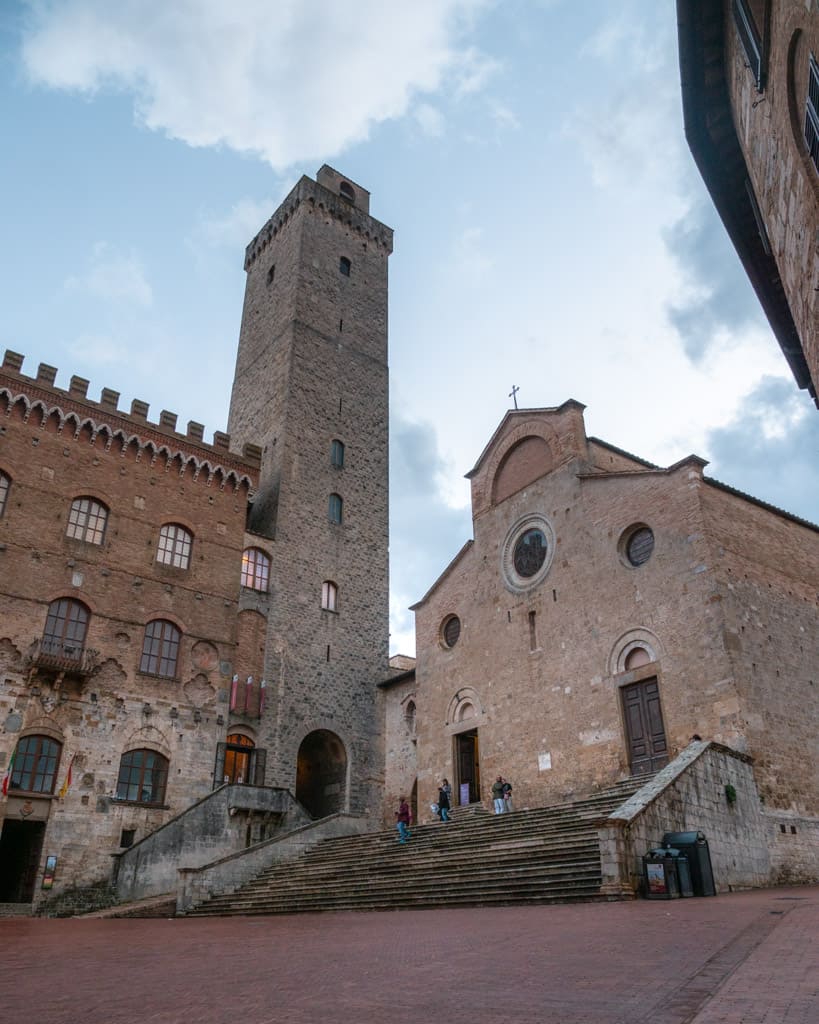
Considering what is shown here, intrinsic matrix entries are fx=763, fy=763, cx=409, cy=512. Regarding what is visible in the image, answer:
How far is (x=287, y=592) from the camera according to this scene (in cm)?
2689

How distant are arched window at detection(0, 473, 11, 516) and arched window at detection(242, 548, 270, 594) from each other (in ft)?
24.9

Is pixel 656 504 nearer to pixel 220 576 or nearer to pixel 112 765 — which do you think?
pixel 220 576

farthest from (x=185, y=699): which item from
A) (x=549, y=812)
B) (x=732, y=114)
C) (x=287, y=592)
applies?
(x=732, y=114)

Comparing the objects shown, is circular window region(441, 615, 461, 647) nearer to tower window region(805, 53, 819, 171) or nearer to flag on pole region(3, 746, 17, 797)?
flag on pole region(3, 746, 17, 797)

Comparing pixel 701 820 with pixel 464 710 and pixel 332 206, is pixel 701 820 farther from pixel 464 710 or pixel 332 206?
pixel 332 206

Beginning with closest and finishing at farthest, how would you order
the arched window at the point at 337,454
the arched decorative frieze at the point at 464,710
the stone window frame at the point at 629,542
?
the stone window frame at the point at 629,542
the arched decorative frieze at the point at 464,710
the arched window at the point at 337,454

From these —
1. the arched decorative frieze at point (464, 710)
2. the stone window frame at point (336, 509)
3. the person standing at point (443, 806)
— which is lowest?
the person standing at point (443, 806)

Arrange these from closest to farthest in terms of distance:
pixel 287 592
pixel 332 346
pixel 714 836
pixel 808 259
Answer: pixel 808 259 → pixel 714 836 → pixel 287 592 → pixel 332 346

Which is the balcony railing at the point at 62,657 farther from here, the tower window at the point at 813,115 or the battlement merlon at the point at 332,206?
the battlement merlon at the point at 332,206

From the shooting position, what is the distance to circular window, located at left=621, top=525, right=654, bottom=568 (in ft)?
63.7

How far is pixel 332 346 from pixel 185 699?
53.3ft

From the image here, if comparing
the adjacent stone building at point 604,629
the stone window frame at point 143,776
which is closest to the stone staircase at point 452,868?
the adjacent stone building at point 604,629

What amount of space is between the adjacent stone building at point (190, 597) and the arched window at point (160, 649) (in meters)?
0.05

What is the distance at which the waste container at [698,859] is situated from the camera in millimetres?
11594
